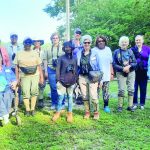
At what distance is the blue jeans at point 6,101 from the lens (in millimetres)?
8234

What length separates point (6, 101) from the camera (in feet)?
27.5

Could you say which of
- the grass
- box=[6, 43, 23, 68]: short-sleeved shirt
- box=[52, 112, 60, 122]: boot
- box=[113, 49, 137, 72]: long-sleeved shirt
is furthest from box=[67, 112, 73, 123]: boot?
box=[6, 43, 23, 68]: short-sleeved shirt

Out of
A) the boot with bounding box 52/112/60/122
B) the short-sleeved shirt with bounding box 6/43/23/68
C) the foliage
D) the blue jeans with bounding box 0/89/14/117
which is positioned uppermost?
the foliage

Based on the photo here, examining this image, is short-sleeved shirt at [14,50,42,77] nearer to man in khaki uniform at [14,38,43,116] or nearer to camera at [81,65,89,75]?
man in khaki uniform at [14,38,43,116]

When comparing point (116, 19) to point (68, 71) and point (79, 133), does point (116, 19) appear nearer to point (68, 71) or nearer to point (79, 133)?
point (68, 71)

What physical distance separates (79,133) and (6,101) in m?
1.80

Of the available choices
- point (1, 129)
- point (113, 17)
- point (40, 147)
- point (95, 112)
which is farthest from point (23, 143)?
point (113, 17)

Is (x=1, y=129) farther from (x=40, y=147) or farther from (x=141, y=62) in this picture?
(x=141, y=62)

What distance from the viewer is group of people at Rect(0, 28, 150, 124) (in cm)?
884

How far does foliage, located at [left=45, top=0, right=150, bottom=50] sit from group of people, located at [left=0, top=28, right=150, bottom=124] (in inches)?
573

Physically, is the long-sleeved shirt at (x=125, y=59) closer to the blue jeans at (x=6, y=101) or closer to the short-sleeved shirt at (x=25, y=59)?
the short-sleeved shirt at (x=25, y=59)

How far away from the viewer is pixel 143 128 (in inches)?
334

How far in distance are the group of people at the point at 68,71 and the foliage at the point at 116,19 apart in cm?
1456

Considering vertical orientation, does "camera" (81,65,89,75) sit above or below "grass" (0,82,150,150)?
above
